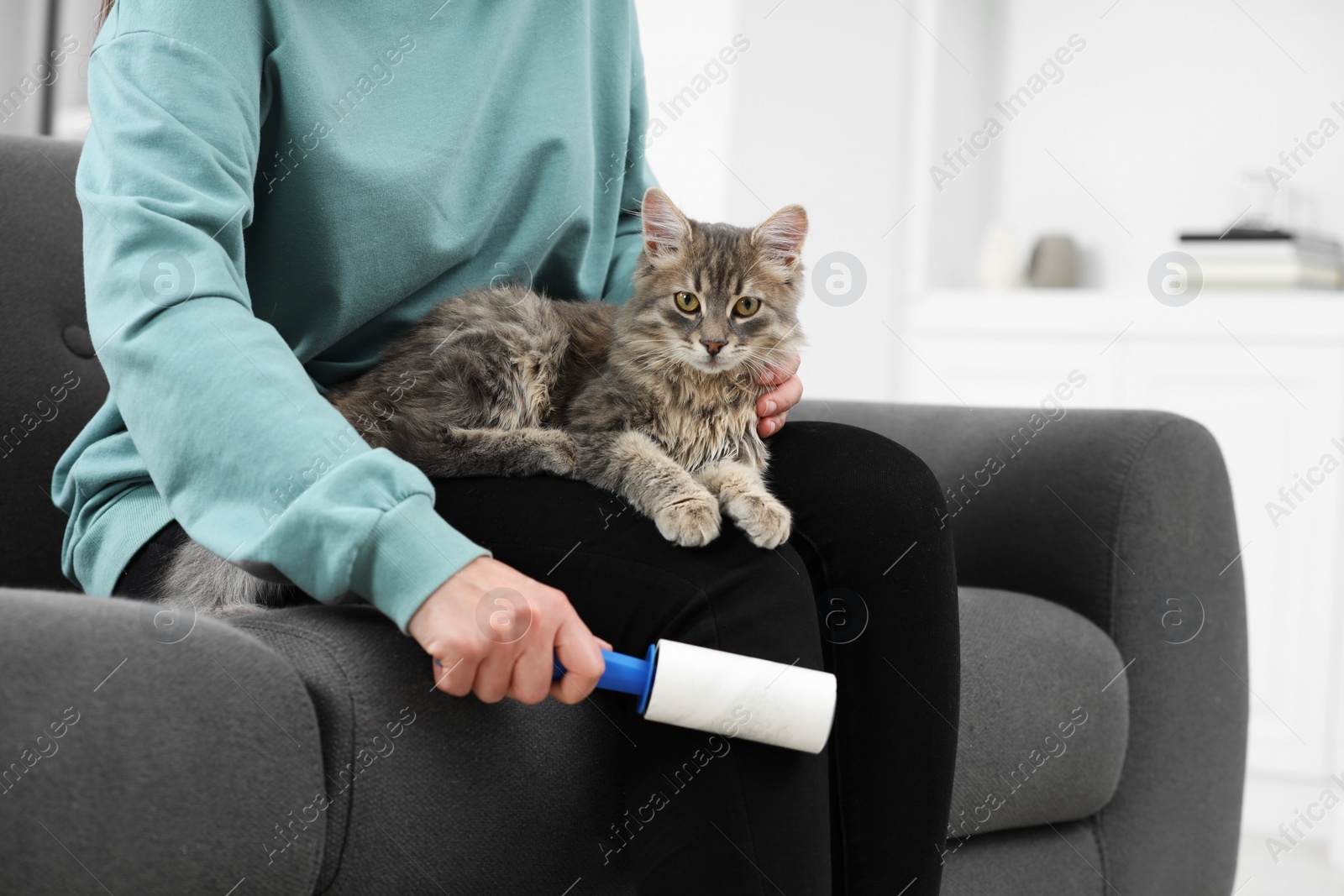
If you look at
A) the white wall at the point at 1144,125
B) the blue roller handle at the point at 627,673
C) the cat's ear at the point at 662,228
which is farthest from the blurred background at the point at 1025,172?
the blue roller handle at the point at 627,673

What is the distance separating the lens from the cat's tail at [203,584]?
107cm

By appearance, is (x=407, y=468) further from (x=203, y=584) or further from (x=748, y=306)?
(x=748, y=306)

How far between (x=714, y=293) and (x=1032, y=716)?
2.08 ft

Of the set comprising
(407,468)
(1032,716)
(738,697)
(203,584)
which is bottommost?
(1032,716)

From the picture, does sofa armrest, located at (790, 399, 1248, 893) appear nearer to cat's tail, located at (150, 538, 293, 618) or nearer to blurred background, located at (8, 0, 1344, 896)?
cat's tail, located at (150, 538, 293, 618)

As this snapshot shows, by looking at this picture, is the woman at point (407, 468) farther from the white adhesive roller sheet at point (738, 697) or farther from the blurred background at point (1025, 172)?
the blurred background at point (1025, 172)

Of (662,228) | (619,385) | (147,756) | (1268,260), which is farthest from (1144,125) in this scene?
(147,756)

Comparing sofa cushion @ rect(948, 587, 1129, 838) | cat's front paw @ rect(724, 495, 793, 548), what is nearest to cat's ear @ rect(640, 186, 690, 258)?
cat's front paw @ rect(724, 495, 793, 548)

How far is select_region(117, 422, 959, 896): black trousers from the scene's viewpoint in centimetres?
87

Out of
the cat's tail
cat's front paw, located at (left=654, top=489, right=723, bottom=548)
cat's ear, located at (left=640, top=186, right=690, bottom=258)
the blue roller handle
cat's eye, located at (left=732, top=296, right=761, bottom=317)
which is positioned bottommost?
the cat's tail

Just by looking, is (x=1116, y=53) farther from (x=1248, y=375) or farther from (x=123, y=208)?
(x=123, y=208)

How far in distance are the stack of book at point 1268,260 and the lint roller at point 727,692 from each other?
8.57 feet

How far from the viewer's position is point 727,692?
2.80ft

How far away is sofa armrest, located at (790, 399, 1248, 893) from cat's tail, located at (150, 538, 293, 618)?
85 centimetres
